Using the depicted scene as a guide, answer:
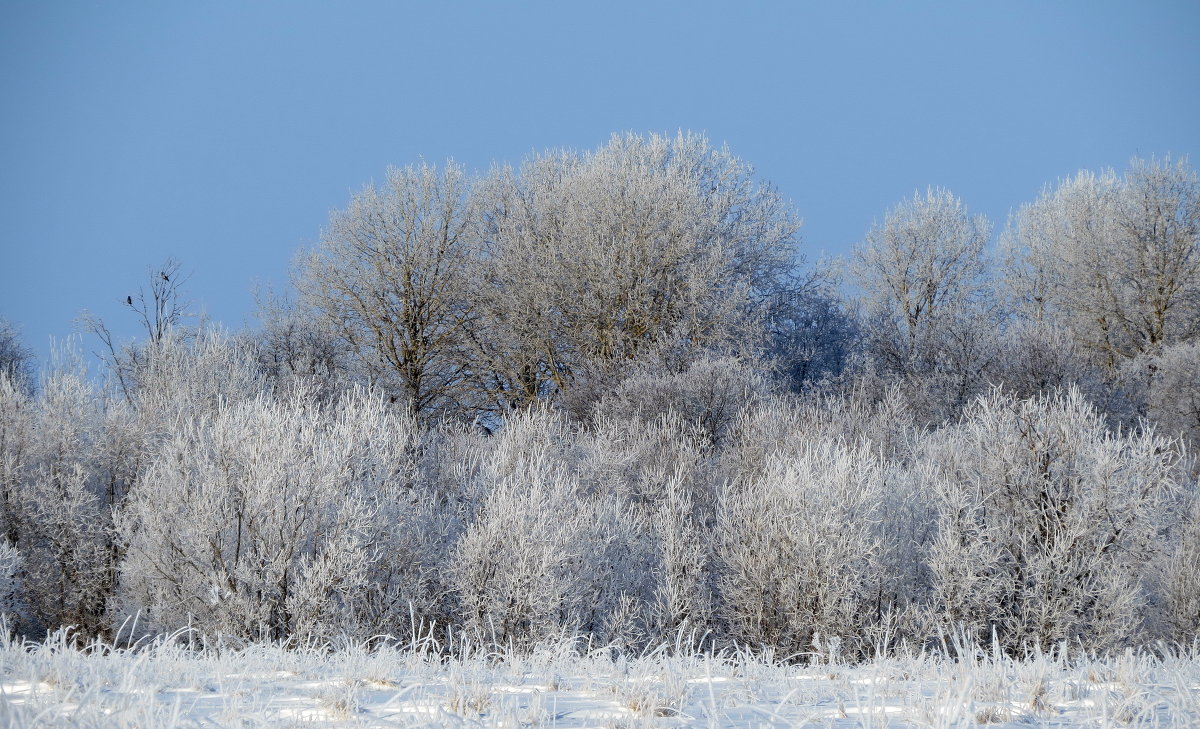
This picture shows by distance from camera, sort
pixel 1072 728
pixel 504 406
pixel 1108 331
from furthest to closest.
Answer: pixel 1108 331, pixel 504 406, pixel 1072 728

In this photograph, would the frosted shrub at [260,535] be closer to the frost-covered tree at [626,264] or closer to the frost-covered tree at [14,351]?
the frost-covered tree at [626,264]

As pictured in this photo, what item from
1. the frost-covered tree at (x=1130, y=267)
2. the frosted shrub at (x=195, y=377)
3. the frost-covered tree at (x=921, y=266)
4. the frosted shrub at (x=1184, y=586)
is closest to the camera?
the frosted shrub at (x=1184, y=586)

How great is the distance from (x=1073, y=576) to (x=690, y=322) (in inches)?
589

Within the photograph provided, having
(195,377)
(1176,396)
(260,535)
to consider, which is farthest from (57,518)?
(1176,396)

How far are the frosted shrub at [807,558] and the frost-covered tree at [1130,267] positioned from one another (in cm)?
2146

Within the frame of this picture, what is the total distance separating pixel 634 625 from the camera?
1388 centimetres

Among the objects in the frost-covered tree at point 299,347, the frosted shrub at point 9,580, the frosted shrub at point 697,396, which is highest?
the frost-covered tree at point 299,347

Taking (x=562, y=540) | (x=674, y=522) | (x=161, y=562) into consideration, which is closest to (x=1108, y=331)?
(x=674, y=522)

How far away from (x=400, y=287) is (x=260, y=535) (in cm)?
1798

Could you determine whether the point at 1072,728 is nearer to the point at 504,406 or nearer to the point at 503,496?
the point at 503,496

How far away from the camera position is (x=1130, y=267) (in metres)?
31.2

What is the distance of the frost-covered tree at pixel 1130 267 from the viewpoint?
30.4 m

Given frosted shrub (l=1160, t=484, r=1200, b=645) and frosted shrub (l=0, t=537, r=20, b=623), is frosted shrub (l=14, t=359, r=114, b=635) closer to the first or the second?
frosted shrub (l=0, t=537, r=20, b=623)

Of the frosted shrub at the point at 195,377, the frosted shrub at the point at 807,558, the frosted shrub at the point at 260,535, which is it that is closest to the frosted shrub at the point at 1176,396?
the frosted shrub at the point at 807,558
